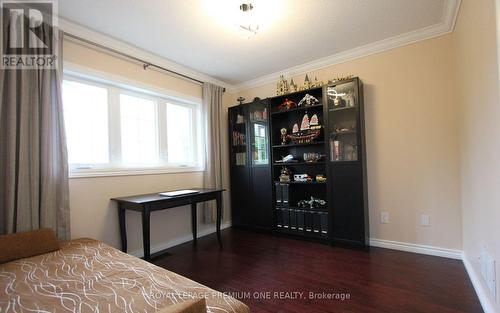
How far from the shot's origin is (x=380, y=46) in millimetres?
2787

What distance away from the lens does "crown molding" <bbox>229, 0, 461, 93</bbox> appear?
2252 millimetres

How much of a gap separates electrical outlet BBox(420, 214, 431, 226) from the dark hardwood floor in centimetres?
35

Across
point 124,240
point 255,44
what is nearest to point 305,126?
point 255,44

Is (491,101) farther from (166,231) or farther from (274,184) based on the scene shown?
(166,231)

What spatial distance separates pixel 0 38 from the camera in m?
1.79

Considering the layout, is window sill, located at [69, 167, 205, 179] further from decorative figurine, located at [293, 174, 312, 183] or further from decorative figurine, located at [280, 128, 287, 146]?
decorative figurine, located at [293, 174, 312, 183]

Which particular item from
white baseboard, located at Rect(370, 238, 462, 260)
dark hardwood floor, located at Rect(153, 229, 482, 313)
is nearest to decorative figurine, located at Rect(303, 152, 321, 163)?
dark hardwood floor, located at Rect(153, 229, 482, 313)

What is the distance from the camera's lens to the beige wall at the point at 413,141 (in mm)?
2439

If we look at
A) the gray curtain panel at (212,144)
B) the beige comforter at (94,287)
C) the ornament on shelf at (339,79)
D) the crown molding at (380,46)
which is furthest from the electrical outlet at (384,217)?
the beige comforter at (94,287)

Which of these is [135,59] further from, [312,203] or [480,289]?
[480,289]

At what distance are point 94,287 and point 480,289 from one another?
2.50 meters

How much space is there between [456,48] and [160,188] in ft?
11.5

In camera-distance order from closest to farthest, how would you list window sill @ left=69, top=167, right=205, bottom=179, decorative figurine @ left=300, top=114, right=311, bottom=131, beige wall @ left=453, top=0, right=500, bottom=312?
1. beige wall @ left=453, top=0, right=500, bottom=312
2. window sill @ left=69, top=167, right=205, bottom=179
3. decorative figurine @ left=300, top=114, right=311, bottom=131

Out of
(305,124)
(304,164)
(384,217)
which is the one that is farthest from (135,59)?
(384,217)
